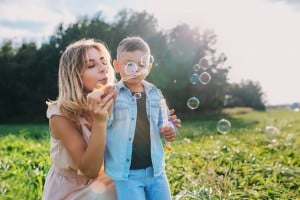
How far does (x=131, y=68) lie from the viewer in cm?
295

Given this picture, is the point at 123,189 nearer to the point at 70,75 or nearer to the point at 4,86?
the point at 70,75

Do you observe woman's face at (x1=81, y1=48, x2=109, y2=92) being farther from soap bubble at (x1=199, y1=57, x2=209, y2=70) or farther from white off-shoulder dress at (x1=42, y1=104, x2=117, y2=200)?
soap bubble at (x1=199, y1=57, x2=209, y2=70)

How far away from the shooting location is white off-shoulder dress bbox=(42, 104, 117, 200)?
312cm

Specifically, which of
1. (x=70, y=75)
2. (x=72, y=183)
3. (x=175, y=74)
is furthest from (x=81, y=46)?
(x=175, y=74)

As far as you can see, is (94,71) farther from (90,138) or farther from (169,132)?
(169,132)

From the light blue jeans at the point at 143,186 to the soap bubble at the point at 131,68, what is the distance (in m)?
0.58

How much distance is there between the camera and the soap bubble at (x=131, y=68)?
2946 millimetres

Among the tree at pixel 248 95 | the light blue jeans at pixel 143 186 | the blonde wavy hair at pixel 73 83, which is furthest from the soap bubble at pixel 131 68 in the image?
the tree at pixel 248 95

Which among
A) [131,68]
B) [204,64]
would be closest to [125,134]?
[131,68]

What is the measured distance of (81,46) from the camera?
3.17m

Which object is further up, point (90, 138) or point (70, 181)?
point (90, 138)

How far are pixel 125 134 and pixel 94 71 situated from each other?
434 mm

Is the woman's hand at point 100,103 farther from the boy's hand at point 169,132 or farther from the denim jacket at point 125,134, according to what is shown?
the boy's hand at point 169,132

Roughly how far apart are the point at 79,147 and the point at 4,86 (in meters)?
37.1
